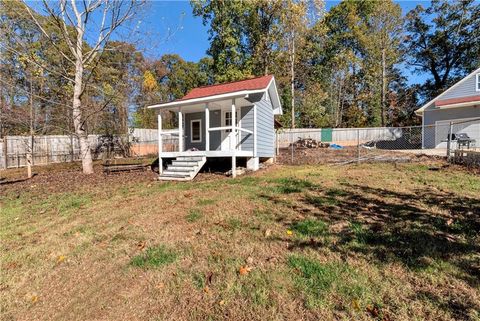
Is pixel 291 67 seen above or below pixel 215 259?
above

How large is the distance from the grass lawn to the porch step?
3372mm

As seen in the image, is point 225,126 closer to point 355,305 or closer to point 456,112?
point 355,305

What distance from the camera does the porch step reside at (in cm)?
895

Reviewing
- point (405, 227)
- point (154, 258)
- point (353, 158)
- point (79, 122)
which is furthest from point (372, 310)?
point (79, 122)

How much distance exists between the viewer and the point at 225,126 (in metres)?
11.7


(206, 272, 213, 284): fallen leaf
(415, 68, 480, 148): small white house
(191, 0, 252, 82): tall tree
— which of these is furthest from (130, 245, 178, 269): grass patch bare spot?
(191, 0, 252, 82): tall tree

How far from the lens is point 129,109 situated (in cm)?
2403

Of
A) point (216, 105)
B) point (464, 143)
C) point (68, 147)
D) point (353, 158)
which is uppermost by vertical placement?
point (216, 105)

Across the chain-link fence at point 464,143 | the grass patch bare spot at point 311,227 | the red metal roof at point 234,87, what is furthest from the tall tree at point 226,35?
the grass patch bare spot at point 311,227

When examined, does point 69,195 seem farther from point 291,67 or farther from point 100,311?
point 291,67

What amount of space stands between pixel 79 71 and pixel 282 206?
35.7 feet

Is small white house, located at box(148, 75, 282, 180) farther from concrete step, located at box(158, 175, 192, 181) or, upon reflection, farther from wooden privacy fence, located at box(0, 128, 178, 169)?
wooden privacy fence, located at box(0, 128, 178, 169)

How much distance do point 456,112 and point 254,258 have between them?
19.9 metres

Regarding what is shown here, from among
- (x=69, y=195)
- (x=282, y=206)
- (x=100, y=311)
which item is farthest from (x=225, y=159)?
(x=100, y=311)
